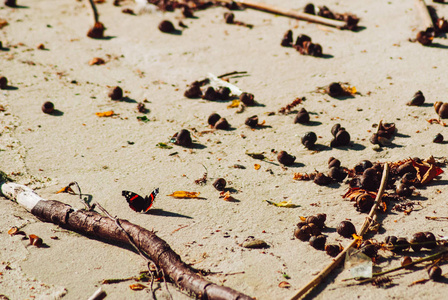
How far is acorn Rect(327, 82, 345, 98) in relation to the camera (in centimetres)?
586

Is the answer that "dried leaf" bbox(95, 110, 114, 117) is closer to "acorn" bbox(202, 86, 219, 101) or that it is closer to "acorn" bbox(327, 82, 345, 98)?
"acorn" bbox(202, 86, 219, 101)

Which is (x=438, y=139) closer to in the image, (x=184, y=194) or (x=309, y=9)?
(x=184, y=194)

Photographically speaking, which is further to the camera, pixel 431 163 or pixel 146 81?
pixel 146 81

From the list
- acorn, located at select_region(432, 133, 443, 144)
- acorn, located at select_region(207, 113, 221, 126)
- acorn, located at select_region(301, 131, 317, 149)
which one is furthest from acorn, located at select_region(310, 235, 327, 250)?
acorn, located at select_region(207, 113, 221, 126)

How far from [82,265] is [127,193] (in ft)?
2.25

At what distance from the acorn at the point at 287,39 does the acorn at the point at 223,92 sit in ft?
5.26

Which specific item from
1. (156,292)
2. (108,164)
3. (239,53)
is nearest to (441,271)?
(156,292)

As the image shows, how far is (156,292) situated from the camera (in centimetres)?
325

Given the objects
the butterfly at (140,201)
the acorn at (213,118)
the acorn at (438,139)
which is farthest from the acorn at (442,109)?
the butterfly at (140,201)

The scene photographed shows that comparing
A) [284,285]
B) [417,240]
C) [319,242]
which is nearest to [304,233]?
[319,242]

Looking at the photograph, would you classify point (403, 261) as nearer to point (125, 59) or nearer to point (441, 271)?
point (441, 271)

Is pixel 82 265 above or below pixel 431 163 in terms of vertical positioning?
below

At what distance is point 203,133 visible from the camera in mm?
5430

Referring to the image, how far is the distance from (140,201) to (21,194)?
1.10 m
